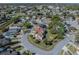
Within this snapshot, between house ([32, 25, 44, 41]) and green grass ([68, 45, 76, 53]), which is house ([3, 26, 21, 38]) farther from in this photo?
green grass ([68, 45, 76, 53])

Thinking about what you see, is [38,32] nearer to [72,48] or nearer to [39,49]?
[39,49]

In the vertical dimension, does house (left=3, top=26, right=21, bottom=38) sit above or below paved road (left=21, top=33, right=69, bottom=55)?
above

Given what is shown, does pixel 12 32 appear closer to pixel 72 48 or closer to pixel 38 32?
pixel 38 32

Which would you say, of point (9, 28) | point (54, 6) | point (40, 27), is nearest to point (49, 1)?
point (54, 6)

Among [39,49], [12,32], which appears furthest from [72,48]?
[12,32]

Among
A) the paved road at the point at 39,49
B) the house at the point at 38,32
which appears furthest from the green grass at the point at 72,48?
the house at the point at 38,32

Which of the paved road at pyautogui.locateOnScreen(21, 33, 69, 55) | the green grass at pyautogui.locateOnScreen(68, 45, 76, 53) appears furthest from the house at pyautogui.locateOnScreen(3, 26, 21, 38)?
the green grass at pyautogui.locateOnScreen(68, 45, 76, 53)

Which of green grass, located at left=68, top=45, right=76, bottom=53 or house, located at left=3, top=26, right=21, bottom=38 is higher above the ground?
house, located at left=3, top=26, right=21, bottom=38

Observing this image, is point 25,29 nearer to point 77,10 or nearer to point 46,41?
point 46,41

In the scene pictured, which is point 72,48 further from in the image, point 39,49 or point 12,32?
point 12,32

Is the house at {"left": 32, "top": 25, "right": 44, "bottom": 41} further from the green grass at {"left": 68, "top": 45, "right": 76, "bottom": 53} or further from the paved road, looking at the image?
the green grass at {"left": 68, "top": 45, "right": 76, "bottom": 53}

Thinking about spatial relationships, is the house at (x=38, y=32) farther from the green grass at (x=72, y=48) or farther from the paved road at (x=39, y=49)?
the green grass at (x=72, y=48)
